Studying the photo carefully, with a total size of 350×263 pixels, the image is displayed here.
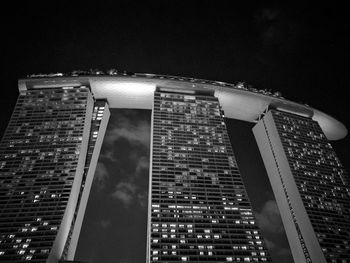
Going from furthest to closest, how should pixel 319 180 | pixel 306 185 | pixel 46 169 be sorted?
pixel 319 180, pixel 306 185, pixel 46 169

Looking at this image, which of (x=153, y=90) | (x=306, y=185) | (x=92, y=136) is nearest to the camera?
(x=306, y=185)

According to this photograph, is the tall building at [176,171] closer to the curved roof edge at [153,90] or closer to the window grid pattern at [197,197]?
the window grid pattern at [197,197]

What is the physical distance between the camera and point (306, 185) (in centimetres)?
14038

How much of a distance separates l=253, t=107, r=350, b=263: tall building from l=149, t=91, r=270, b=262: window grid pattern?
23.8 meters

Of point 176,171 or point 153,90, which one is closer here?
point 176,171

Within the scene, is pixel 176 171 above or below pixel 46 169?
above

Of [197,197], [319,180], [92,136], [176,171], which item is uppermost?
[92,136]

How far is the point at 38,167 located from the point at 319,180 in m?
113

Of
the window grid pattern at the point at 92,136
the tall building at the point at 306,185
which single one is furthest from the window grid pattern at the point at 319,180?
the window grid pattern at the point at 92,136

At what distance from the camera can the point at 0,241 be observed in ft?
336

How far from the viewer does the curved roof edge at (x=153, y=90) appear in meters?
169

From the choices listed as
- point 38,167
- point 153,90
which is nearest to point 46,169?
point 38,167

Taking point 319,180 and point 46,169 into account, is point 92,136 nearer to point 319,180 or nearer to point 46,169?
point 46,169

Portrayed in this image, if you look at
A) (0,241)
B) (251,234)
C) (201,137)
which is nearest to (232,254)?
(251,234)
